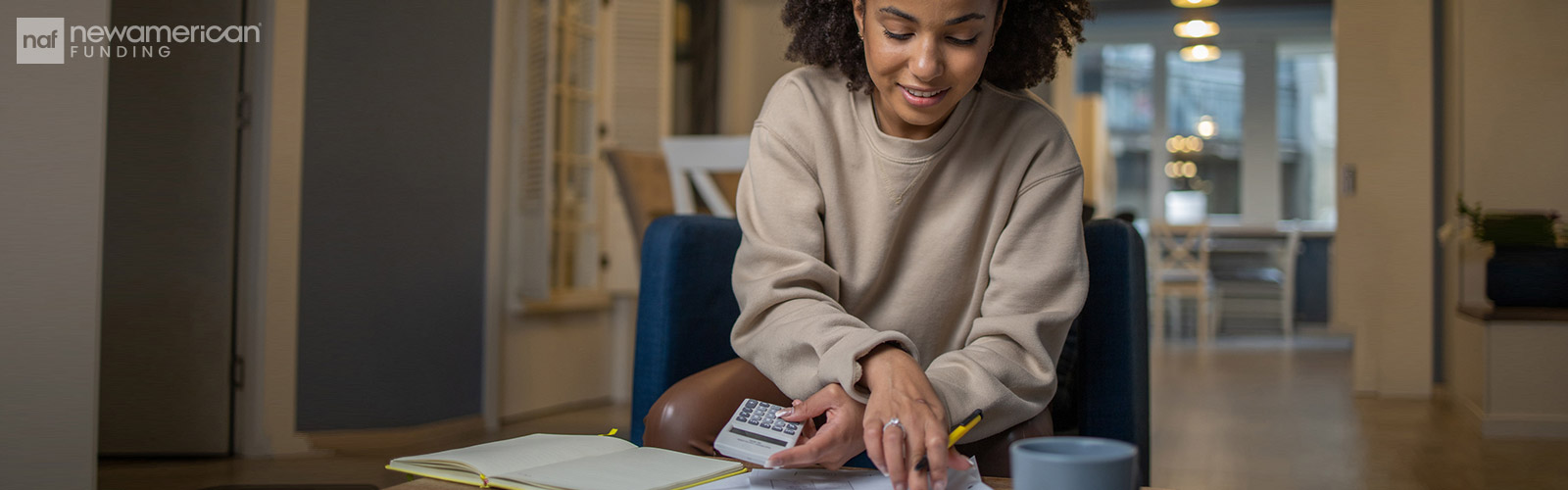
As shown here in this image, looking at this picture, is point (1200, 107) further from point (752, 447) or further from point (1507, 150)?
point (752, 447)

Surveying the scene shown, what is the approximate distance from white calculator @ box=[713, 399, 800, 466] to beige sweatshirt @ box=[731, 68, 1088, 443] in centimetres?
14

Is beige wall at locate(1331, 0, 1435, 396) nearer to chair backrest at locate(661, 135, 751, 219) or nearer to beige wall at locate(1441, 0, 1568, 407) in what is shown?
beige wall at locate(1441, 0, 1568, 407)

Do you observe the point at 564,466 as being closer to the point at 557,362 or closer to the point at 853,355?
the point at 853,355

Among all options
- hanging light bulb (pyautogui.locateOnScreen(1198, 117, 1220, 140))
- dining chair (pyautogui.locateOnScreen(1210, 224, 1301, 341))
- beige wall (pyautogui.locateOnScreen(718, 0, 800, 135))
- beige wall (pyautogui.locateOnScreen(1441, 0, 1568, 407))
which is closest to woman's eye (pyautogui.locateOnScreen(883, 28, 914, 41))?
beige wall (pyautogui.locateOnScreen(1441, 0, 1568, 407))

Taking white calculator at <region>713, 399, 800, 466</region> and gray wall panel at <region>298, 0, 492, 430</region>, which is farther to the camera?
gray wall panel at <region>298, 0, 492, 430</region>

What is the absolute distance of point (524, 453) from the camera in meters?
0.81

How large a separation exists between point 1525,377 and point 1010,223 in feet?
9.68

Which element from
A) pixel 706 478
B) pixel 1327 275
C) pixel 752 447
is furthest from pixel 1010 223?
pixel 1327 275

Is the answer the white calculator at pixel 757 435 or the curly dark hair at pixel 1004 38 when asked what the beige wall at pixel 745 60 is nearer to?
the curly dark hair at pixel 1004 38

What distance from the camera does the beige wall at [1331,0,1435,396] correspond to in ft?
13.9

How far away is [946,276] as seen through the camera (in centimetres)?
115

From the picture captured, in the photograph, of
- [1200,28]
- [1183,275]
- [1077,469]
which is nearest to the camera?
[1077,469]

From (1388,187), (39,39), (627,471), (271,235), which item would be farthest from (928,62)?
(1388,187)

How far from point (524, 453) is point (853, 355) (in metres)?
0.29
